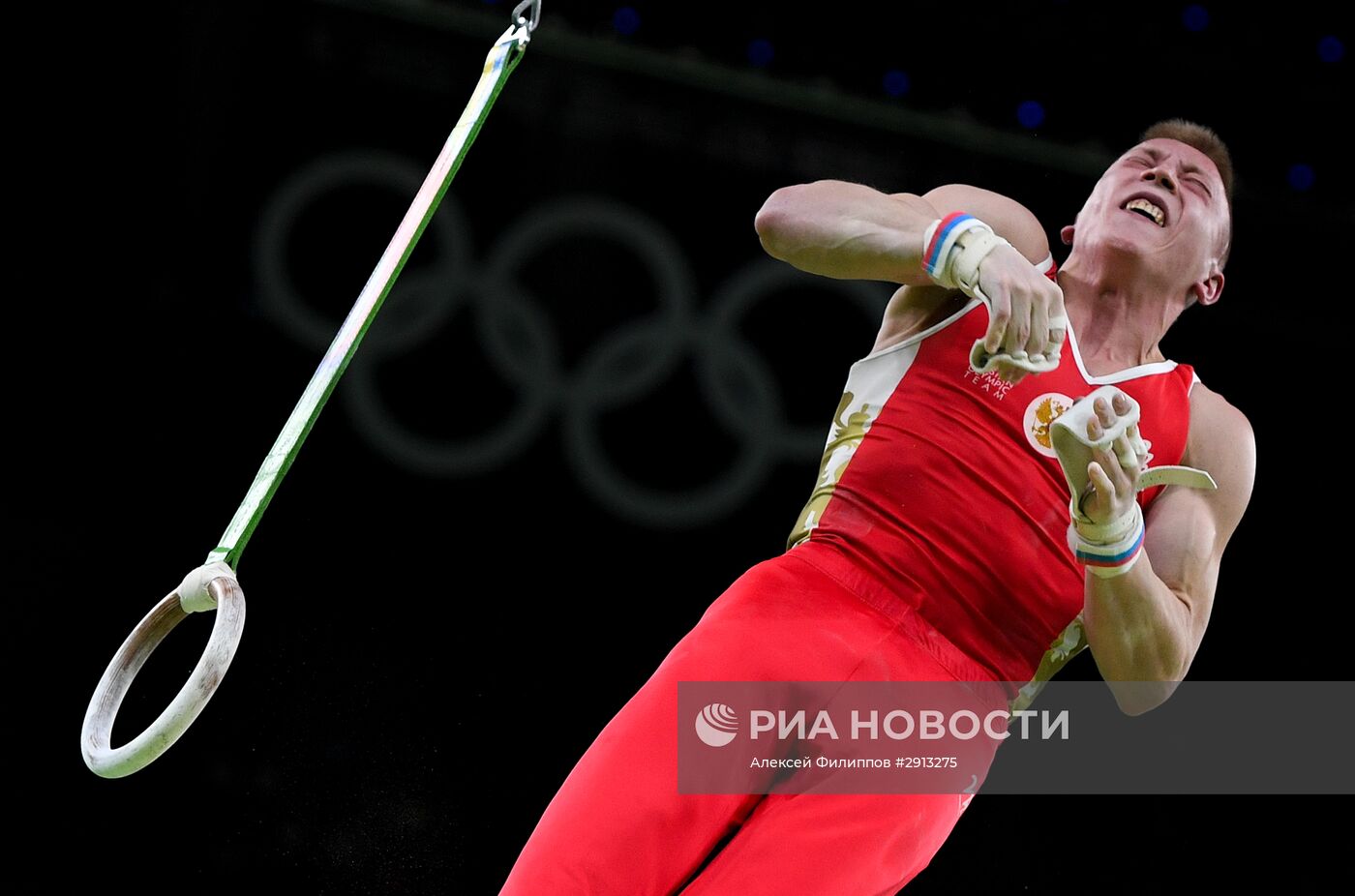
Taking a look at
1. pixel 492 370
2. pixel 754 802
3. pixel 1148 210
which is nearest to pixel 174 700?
pixel 754 802

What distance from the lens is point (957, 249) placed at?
208 centimetres

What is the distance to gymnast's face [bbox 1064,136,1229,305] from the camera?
2.54m

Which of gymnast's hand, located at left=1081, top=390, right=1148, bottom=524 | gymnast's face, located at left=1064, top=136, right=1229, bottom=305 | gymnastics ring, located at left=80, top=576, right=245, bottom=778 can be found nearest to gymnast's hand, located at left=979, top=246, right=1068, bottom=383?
gymnast's hand, located at left=1081, top=390, right=1148, bottom=524

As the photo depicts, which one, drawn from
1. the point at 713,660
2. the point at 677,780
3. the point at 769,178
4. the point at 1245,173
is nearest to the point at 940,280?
the point at 713,660

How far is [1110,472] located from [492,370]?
261 cm

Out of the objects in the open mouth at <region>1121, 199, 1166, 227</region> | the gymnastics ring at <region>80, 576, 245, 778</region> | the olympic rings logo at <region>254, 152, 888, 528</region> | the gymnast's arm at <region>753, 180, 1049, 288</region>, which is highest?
the olympic rings logo at <region>254, 152, 888, 528</region>

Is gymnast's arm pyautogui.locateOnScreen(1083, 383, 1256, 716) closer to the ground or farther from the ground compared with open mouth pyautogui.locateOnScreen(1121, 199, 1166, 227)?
closer to the ground

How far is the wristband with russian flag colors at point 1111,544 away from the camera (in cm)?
210

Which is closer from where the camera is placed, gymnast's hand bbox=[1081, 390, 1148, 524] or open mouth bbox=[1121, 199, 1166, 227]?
gymnast's hand bbox=[1081, 390, 1148, 524]

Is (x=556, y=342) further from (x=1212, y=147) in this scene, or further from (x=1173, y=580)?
(x=1173, y=580)

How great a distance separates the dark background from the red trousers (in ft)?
6.04

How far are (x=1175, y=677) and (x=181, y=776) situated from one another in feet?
8.57

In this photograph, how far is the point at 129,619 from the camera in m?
3.94

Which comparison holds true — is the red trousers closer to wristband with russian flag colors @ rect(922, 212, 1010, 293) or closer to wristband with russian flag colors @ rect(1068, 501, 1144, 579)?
wristband with russian flag colors @ rect(1068, 501, 1144, 579)
